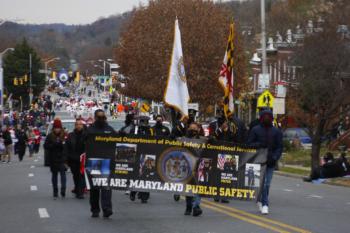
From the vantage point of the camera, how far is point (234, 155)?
15.9m

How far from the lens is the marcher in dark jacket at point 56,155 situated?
19.8 m

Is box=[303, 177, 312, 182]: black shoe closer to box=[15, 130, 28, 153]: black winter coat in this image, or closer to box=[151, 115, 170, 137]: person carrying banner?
box=[151, 115, 170, 137]: person carrying banner

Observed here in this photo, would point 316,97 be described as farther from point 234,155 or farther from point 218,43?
point 218,43

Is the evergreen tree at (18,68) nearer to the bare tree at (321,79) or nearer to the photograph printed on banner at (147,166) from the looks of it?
the bare tree at (321,79)

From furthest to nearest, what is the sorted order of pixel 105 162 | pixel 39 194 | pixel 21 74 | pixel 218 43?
pixel 21 74
pixel 218 43
pixel 39 194
pixel 105 162

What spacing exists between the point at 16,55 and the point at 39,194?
11995cm

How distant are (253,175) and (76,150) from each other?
5104 mm

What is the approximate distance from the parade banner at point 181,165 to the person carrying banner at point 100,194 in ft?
0.84

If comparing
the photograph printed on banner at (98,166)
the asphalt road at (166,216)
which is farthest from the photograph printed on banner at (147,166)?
the asphalt road at (166,216)

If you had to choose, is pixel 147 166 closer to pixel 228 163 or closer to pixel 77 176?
pixel 228 163

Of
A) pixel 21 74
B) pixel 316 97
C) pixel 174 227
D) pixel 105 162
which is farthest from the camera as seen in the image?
pixel 21 74

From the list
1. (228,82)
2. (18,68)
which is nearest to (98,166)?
(228,82)

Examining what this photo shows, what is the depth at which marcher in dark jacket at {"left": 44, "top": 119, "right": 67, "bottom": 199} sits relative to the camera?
1978 centimetres

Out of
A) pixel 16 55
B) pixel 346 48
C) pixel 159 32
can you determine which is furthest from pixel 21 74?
pixel 346 48
